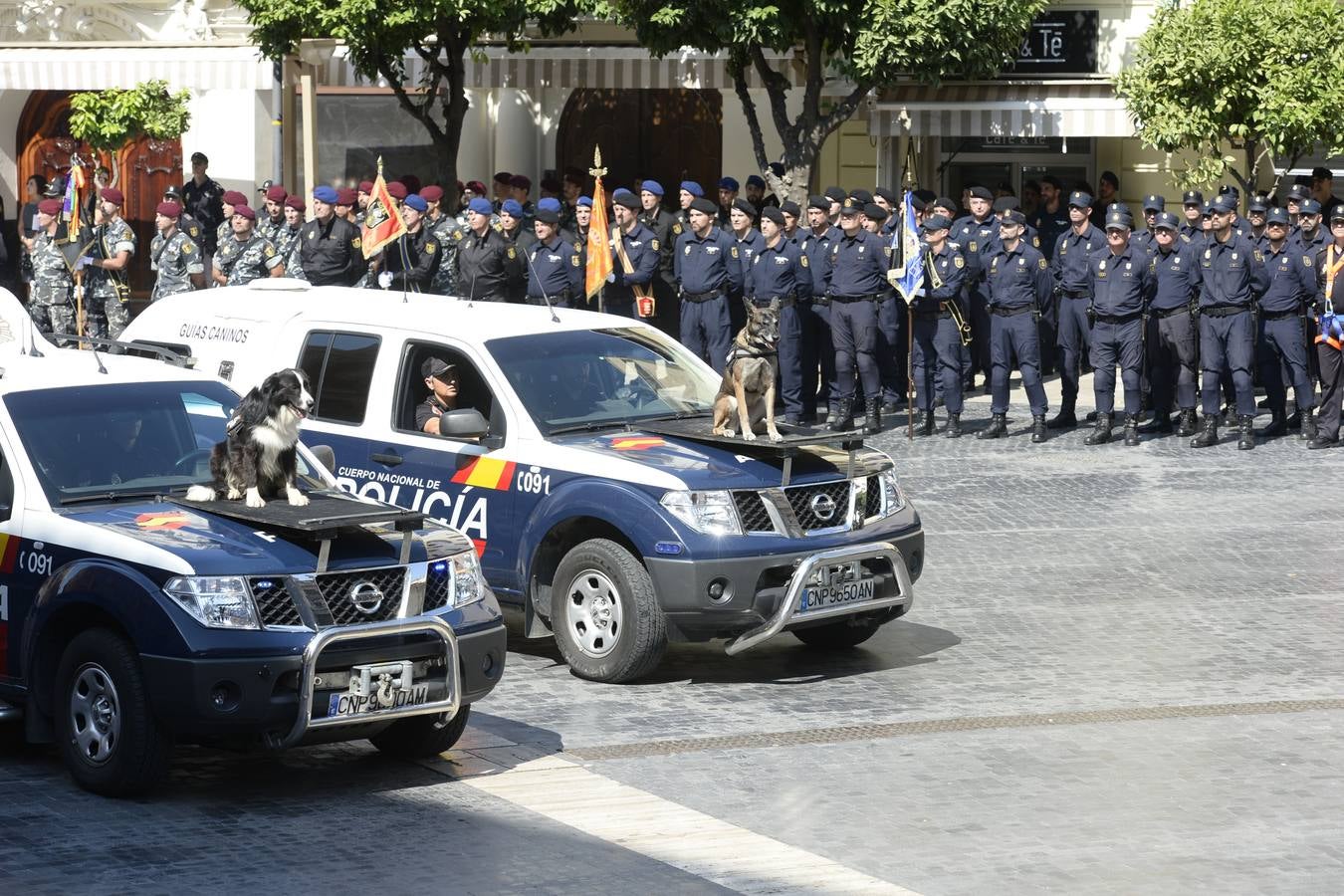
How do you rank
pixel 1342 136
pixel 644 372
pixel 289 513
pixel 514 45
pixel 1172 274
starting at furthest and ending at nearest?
pixel 514 45 → pixel 1342 136 → pixel 1172 274 → pixel 644 372 → pixel 289 513

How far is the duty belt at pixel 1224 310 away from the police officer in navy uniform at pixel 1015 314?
1.44m

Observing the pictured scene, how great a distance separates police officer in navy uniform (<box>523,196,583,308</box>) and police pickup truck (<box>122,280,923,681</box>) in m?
7.32

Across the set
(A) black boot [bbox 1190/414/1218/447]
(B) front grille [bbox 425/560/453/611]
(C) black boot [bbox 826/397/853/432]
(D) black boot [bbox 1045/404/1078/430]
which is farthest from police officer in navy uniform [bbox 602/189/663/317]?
(B) front grille [bbox 425/560/453/611]

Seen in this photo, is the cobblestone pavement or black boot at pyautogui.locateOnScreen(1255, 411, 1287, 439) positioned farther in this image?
black boot at pyautogui.locateOnScreen(1255, 411, 1287, 439)

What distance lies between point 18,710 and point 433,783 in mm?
1674

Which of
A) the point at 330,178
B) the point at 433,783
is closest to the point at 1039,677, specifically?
the point at 433,783

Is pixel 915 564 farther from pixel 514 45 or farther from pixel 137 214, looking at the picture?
pixel 137 214

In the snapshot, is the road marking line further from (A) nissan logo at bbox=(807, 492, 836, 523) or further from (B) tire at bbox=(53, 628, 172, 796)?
(A) nissan logo at bbox=(807, 492, 836, 523)

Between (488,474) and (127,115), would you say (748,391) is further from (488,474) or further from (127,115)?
(127,115)

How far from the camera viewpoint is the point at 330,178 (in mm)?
31031

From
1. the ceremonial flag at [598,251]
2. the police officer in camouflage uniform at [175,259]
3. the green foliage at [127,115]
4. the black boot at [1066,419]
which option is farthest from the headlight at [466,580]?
the green foliage at [127,115]

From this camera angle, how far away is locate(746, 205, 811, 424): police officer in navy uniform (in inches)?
Answer: 744

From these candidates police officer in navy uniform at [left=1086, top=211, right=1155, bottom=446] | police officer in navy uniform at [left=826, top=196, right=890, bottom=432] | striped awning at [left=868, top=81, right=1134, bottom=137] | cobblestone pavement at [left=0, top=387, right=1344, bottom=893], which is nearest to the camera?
cobblestone pavement at [left=0, top=387, right=1344, bottom=893]

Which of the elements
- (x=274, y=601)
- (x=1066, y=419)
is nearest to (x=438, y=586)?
(x=274, y=601)
